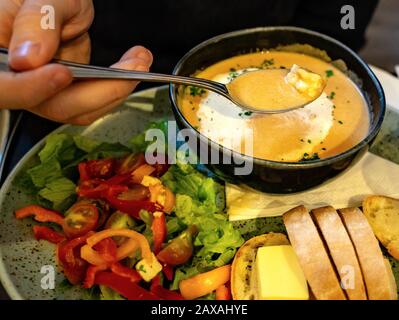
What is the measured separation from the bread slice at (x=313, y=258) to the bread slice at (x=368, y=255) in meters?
Result: 0.10

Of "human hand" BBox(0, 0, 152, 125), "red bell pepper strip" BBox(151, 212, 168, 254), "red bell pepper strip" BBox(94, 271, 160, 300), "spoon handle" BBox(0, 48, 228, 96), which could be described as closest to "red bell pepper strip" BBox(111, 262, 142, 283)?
"red bell pepper strip" BBox(94, 271, 160, 300)

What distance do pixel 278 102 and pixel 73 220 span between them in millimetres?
833

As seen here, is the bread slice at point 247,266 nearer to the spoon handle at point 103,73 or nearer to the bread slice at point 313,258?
the bread slice at point 313,258

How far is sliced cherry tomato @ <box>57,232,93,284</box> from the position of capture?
5.27ft

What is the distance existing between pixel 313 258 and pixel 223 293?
311 millimetres

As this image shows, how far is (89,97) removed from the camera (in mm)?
1502

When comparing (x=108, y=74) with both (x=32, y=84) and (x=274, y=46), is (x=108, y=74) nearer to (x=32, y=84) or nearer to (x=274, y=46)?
(x=32, y=84)

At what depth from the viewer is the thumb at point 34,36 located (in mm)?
1337

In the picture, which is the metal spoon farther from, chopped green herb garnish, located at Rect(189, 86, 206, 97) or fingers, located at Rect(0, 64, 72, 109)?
chopped green herb garnish, located at Rect(189, 86, 206, 97)

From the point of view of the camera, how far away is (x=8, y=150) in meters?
2.18

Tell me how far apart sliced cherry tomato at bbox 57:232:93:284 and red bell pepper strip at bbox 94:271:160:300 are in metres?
0.07

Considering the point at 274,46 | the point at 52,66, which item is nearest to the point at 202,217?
the point at 52,66
